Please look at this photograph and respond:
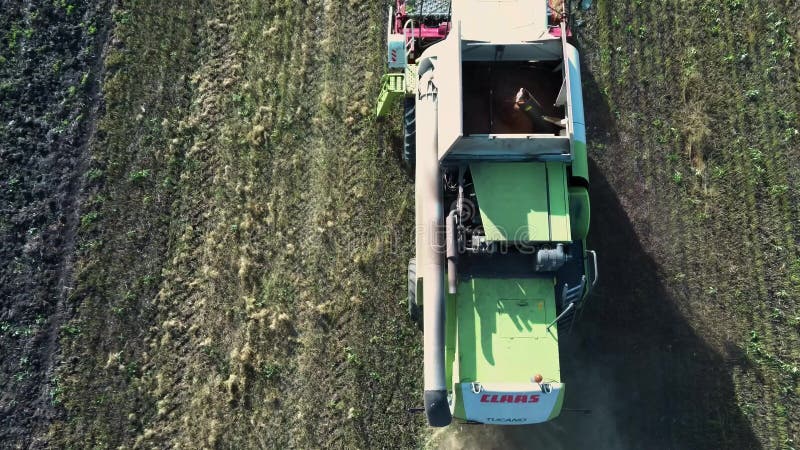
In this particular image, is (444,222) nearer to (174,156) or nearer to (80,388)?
(174,156)

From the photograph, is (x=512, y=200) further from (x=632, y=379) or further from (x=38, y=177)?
(x=38, y=177)

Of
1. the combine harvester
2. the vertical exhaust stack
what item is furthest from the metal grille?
the vertical exhaust stack

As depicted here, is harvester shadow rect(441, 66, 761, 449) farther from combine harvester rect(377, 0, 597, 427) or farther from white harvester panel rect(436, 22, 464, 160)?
white harvester panel rect(436, 22, 464, 160)

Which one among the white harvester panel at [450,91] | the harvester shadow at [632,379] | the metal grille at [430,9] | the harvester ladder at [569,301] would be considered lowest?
the harvester shadow at [632,379]

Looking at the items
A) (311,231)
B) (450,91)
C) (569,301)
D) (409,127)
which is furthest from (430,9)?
(569,301)

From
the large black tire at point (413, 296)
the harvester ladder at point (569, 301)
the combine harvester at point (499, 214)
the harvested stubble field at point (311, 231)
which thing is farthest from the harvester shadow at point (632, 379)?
the harvester ladder at point (569, 301)

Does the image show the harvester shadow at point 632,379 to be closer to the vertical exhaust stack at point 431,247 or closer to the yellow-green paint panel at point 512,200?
the vertical exhaust stack at point 431,247

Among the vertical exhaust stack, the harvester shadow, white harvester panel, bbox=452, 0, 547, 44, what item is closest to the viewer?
the vertical exhaust stack
